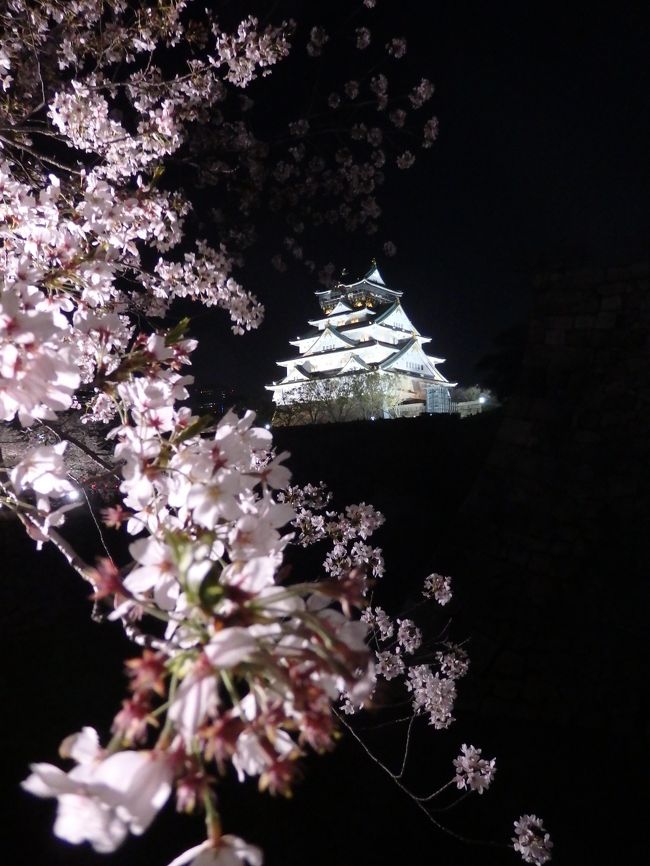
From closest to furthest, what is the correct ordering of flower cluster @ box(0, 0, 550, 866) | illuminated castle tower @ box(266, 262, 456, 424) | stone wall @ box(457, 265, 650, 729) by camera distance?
flower cluster @ box(0, 0, 550, 866) < stone wall @ box(457, 265, 650, 729) < illuminated castle tower @ box(266, 262, 456, 424)

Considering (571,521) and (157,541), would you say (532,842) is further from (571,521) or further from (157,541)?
(157,541)

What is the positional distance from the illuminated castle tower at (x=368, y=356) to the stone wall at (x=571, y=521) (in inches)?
702

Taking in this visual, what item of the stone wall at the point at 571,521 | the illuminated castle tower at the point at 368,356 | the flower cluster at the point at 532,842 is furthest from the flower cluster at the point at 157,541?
the illuminated castle tower at the point at 368,356

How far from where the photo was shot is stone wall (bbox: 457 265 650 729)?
4.37 m

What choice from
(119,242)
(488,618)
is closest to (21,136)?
(119,242)

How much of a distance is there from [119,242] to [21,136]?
190 centimetres

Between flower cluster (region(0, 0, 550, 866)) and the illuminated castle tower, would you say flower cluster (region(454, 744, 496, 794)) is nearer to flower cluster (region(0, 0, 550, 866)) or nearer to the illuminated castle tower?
flower cluster (region(0, 0, 550, 866))

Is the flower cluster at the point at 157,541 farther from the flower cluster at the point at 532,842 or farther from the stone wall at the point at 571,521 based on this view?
the stone wall at the point at 571,521

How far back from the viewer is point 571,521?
481 cm

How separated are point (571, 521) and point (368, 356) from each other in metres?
26.1

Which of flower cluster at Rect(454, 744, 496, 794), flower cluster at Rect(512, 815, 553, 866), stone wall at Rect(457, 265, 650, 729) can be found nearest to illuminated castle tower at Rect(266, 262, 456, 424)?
stone wall at Rect(457, 265, 650, 729)

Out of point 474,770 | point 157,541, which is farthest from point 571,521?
point 157,541

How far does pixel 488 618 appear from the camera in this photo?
191 inches

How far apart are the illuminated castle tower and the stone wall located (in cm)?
1783
